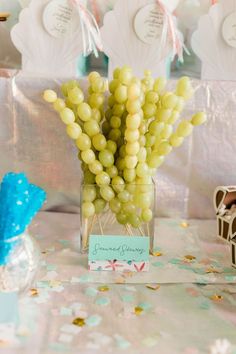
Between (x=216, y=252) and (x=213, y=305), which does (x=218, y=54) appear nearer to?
(x=216, y=252)

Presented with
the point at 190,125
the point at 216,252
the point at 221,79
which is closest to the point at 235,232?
the point at 216,252

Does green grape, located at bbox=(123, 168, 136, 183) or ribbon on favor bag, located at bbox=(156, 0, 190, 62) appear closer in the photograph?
green grape, located at bbox=(123, 168, 136, 183)

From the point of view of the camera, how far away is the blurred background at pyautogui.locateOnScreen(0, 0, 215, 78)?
3.81ft

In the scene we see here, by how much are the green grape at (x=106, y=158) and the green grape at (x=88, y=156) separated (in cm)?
1

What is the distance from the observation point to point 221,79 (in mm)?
1138

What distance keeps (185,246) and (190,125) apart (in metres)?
0.24

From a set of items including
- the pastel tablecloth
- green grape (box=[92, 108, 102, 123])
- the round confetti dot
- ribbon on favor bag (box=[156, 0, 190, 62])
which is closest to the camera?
the pastel tablecloth

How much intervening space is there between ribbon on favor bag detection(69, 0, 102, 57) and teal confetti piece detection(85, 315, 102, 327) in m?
0.51

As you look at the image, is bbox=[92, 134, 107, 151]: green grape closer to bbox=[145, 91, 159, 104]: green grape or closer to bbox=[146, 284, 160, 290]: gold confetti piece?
bbox=[145, 91, 159, 104]: green grape

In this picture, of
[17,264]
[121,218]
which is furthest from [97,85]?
[17,264]

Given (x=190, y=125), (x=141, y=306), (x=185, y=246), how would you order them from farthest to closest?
(x=185, y=246) → (x=190, y=125) → (x=141, y=306)

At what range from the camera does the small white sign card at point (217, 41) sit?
3.64 ft

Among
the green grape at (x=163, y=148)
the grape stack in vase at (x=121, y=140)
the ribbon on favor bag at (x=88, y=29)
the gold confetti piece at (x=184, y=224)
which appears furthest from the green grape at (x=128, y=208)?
the ribbon on favor bag at (x=88, y=29)


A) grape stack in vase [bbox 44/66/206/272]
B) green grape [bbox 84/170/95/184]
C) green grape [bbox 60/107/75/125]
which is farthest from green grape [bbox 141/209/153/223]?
green grape [bbox 60/107/75/125]
